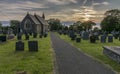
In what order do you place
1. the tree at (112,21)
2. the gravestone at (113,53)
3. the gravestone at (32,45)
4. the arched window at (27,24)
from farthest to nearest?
the tree at (112,21) → the arched window at (27,24) → the gravestone at (32,45) → the gravestone at (113,53)

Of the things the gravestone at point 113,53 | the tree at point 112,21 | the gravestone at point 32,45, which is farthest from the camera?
the tree at point 112,21

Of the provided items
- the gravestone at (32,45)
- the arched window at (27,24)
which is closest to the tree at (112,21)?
the arched window at (27,24)

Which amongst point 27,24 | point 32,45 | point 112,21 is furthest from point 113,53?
point 112,21

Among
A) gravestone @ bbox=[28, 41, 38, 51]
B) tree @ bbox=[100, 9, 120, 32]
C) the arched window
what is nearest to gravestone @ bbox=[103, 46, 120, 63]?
gravestone @ bbox=[28, 41, 38, 51]

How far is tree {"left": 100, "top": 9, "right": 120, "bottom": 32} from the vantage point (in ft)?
304

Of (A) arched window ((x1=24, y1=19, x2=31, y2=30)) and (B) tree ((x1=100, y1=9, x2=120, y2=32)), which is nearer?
(A) arched window ((x1=24, y1=19, x2=31, y2=30))

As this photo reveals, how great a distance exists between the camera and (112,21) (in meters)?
95.5

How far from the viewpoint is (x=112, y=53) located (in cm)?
1566

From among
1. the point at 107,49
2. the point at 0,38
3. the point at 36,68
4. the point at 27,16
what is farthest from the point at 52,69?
the point at 27,16

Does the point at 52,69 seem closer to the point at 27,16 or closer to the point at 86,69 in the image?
the point at 86,69

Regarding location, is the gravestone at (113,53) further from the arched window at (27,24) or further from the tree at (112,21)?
the tree at (112,21)

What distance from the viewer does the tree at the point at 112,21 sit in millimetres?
92688

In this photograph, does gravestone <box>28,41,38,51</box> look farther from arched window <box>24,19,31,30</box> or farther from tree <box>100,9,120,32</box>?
tree <box>100,9,120,32</box>

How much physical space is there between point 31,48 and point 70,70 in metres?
9.67
